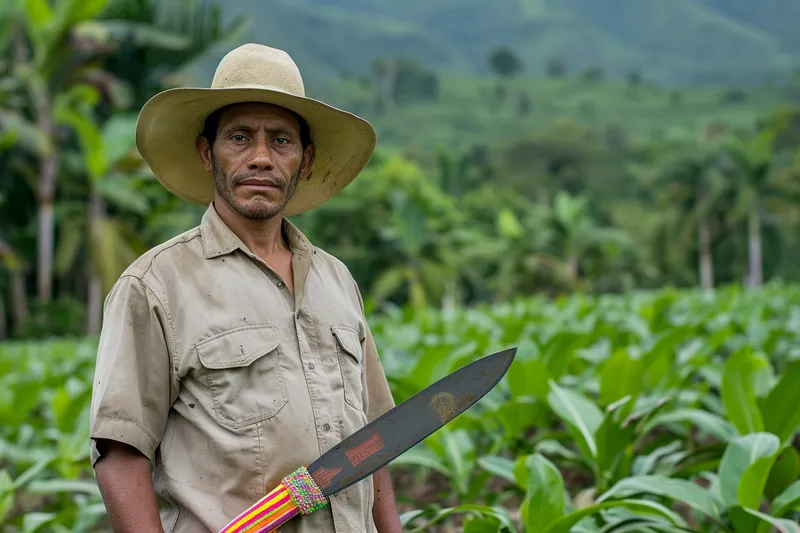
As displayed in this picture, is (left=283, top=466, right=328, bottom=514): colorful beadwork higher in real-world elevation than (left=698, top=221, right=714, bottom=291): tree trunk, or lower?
higher

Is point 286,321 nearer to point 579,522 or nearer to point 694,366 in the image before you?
point 579,522

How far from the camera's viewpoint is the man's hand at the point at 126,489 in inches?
68.3

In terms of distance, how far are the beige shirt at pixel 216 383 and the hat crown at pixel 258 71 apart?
0.29 m

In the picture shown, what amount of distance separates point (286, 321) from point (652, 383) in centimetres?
259

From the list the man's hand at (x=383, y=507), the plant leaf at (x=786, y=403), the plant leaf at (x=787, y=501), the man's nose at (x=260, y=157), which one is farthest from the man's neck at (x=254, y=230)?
the plant leaf at (x=786, y=403)

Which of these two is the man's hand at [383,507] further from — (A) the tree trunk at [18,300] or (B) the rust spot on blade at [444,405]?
(A) the tree trunk at [18,300]

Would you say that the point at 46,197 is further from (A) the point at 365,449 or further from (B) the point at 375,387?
(A) the point at 365,449

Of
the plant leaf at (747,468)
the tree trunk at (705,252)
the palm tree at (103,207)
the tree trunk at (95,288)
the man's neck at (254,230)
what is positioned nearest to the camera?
the man's neck at (254,230)

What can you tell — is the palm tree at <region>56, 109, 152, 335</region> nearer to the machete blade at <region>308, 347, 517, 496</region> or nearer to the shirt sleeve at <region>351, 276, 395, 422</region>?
the shirt sleeve at <region>351, 276, 395, 422</region>

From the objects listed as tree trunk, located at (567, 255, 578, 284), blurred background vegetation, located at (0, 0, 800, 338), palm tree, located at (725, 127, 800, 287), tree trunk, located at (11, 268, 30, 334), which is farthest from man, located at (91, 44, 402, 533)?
palm tree, located at (725, 127, 800, 287)

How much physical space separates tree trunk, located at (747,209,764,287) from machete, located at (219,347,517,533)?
4609 centimetres

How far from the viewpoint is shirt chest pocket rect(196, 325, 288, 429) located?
1813mm

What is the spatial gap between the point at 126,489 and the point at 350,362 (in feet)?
1.74

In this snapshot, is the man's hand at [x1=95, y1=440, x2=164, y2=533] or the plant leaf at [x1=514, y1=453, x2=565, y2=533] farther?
the plant leaf at [x1=514, y1=453, x2=565, y2=533]
